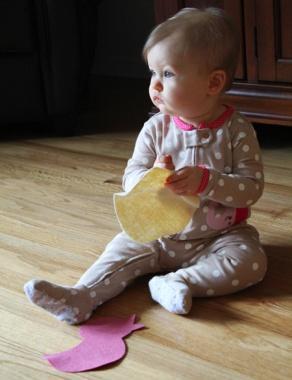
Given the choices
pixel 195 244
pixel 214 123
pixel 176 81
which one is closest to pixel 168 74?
pixel 176 81

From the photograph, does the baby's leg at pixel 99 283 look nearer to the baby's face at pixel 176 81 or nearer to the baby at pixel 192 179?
the baby at pixel 192 179

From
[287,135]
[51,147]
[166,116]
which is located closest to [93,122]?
[51,147]

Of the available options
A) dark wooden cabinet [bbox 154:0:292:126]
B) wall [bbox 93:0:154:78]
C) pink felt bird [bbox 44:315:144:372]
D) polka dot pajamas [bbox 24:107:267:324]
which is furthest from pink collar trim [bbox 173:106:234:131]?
wall [bbox 93:0:154:78]

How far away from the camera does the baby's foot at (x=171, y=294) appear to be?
1.10 meters

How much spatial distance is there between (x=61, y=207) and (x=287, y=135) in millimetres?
712

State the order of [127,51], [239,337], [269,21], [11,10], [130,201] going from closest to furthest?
[239,337]
[130,201]
[269,21]
[11,10]
[127,51]

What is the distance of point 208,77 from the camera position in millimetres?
1134

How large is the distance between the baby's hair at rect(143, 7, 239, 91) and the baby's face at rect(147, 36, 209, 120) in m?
0.01

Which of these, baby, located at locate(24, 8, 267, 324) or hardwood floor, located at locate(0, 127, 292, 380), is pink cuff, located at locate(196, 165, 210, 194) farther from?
hardwood floor, located at locate(0, 127, 292, 380)

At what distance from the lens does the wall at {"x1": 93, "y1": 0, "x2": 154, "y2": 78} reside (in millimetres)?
2664

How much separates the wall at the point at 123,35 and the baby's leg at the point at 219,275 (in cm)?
161

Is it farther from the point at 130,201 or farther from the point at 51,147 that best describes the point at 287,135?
the point at 130,201

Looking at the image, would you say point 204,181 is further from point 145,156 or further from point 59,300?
point 59,300

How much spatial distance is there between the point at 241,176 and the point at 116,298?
285 millimetres
